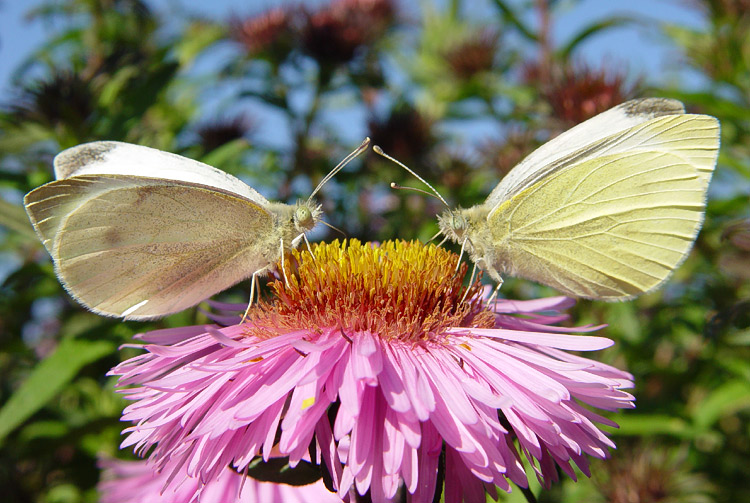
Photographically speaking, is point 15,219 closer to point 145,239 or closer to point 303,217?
point 145,239

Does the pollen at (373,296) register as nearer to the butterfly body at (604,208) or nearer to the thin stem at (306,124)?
the butterfly body at (604,208)

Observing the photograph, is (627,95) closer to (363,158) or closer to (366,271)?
(363,158)

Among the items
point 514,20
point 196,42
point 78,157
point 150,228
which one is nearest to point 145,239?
point 150,228

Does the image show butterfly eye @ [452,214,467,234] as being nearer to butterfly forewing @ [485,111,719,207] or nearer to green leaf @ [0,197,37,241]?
butterfly forewing @ [485,111,719,207]

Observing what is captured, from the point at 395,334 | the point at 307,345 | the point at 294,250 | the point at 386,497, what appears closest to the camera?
the point at 386,497

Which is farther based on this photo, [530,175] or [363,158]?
[363,158]

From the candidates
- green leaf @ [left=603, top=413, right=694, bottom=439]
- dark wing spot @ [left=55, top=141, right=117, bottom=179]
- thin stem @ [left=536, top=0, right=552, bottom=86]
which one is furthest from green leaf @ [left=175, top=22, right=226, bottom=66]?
green leaf @ [left=603, top=413, right=694, bottom=439]

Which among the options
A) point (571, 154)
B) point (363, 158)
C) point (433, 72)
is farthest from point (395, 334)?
point (433, 72)

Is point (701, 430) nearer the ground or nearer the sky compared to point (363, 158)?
nearer the ground
